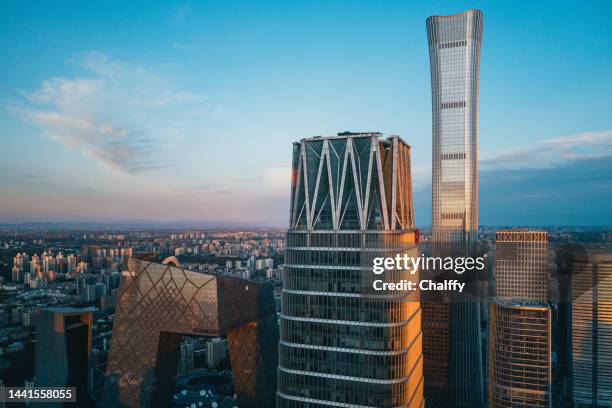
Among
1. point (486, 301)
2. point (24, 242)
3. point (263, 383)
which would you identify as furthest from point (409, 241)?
point (24, 242)

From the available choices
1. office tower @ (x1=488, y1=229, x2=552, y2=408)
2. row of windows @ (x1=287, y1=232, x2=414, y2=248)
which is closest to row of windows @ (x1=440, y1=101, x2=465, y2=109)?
office tower @ (x1=488, y1=229, x2=552, y2=408)

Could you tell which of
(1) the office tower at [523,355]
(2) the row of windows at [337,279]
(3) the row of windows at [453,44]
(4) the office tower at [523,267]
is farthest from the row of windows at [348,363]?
(3) the row of windows at [453,44]

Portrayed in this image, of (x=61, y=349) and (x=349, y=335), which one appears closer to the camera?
(x=349, y=335)

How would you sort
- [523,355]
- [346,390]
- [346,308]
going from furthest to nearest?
[523,355] < [346,308] < [346,390]

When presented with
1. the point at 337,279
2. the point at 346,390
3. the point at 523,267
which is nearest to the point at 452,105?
the point at 523,267

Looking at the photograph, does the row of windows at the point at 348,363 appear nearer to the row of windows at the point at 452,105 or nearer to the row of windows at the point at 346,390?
the row of windows at the point at 346,390

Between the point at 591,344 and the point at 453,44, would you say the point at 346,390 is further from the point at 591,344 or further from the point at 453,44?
the point at 453,44
